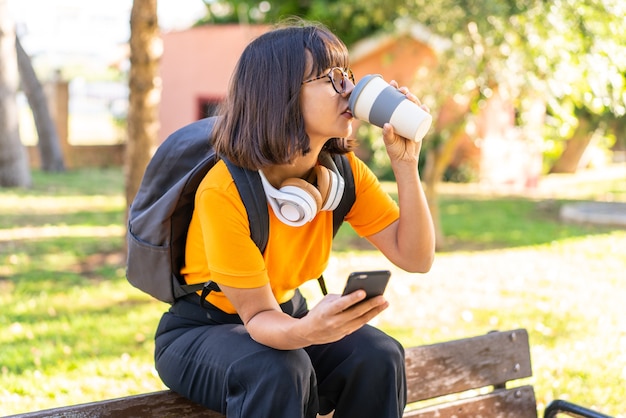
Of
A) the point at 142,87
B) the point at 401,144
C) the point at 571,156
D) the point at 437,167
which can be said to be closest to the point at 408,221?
the point at 401,144

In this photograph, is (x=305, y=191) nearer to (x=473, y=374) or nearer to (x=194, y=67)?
(x=473, y=374)

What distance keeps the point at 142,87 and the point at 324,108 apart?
4.75 meters

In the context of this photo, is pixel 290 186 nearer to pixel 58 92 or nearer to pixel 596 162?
pixel 58 92

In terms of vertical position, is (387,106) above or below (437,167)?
above

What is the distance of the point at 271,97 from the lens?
7.36 ft

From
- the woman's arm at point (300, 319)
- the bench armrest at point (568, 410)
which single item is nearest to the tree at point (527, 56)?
the bench armrest at point (568, 410)

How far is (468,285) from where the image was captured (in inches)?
290

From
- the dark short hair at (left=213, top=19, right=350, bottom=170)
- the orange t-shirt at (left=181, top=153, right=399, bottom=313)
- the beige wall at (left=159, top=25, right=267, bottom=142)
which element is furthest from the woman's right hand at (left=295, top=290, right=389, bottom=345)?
the beige wall at (left=159, top=25, right=267, bottom=142)

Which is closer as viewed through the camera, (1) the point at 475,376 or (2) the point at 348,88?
(2) the point at 348,88

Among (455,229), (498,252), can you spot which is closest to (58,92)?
(455,229)

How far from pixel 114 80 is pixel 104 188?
2003 cm

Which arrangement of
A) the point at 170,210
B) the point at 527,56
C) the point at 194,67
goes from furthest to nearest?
1. the point at 194,67
2. the point at 527,56
3. the point at 170,210

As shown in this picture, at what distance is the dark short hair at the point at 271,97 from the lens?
88.3 inches

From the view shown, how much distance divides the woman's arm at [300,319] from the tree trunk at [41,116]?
1464 cm
